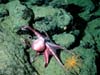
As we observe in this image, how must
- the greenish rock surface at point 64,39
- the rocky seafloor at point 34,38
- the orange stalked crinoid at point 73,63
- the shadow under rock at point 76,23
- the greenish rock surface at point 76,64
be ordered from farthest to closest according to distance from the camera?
the shadow under rock at point 76,23 → the greenish rock surface at point 64,39 → the orange stalked crinoid at point 73,63 → the greenish rock surface at point 76,64 → the rocky seafloor at point 34,38

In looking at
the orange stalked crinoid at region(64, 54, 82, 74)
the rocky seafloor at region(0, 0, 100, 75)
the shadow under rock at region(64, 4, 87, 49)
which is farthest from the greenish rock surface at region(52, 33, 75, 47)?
the orange stalked crinoid at region(64, 54, 82, 74)

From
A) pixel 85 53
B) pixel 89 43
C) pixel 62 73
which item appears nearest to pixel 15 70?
pixel 62 73

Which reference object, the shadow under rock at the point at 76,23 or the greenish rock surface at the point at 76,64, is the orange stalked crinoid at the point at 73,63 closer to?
the greenish rock surface at the point at 76,64

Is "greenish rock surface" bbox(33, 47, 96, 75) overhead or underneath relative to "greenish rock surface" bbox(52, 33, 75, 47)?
underneath

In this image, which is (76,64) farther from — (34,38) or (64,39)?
(34,38)

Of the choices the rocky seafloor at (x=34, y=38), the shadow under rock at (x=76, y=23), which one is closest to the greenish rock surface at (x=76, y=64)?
the rocky seafloor at (x=34, y=38)

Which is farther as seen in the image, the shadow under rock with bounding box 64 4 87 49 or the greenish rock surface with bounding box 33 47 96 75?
the shadow under rock with bounding box 64 4 87 49

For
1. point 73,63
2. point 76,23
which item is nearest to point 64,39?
point 73,63

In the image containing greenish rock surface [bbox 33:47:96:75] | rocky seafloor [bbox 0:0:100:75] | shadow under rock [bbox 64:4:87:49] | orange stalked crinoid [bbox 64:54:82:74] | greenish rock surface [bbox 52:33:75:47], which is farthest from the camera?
shadow under rock [bbox 64:4:87:49]

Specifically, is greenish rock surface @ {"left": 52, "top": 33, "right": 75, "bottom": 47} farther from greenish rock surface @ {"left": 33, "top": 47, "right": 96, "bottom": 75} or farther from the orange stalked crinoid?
the orange stalked crinoid
